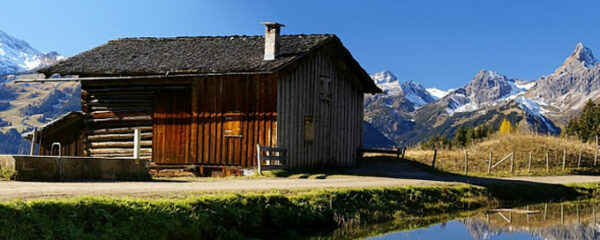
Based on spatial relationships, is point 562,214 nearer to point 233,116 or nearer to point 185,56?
point 233,116

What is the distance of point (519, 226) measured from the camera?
816 inches

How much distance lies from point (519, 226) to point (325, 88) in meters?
15.4

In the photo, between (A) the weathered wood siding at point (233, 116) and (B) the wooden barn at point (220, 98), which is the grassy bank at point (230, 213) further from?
(B) the wooden barn at point (220, 98)

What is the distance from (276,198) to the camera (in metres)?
18.1

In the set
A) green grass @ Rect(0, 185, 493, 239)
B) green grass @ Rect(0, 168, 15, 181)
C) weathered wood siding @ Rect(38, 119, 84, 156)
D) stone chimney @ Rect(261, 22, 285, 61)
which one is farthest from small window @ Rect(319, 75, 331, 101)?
green grass @ Rect(0, 168, 15, 181)

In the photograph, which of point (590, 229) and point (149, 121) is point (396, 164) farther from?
point (590, 229)

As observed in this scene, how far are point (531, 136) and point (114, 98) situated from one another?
30399 millimetres

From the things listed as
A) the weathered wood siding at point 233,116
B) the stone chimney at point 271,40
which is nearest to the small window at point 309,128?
the weathered wood siding at point 233,116

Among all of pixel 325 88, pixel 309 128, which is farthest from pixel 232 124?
pixel 325 88

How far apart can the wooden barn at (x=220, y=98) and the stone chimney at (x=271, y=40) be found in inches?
1.7

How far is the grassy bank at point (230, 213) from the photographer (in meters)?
12.4

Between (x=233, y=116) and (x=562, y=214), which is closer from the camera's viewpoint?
(x=562, y=214)

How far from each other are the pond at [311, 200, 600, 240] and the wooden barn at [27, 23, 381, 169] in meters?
10.8

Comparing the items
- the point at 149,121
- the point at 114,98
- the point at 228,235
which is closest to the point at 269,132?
the point at 149,121
